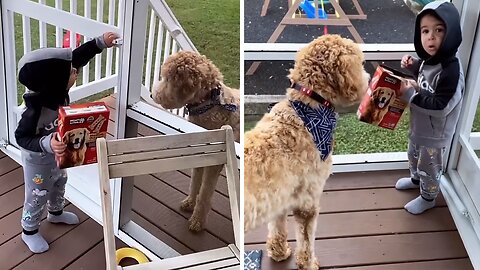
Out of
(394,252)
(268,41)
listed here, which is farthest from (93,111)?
(394,252)

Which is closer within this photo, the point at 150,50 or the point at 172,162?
the point at 172,162

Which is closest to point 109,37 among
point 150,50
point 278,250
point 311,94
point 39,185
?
point 150,50

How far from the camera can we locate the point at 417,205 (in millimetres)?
1696

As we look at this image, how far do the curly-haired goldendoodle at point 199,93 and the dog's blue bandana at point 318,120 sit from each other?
18 cm

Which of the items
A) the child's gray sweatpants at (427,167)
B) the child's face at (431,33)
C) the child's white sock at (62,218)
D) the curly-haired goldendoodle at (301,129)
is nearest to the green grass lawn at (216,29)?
the curly-haired goldendoodle at (301,129)

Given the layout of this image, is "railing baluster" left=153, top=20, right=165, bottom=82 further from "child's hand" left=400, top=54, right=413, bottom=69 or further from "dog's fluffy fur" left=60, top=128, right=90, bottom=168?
"child's hand" left=400, top=54, right=413, bottom=69

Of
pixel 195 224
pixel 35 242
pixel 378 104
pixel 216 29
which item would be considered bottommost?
pixel 35 242

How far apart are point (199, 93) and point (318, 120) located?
0.33 m

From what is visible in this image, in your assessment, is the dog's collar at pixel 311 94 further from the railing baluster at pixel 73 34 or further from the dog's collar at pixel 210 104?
the railing baluster at pixel 73 34

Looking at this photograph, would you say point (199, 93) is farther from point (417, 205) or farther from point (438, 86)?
point (417, 205)

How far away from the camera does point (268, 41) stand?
1.26 meters

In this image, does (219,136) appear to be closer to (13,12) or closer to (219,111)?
(219,111)

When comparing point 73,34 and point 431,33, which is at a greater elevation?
point 431,33

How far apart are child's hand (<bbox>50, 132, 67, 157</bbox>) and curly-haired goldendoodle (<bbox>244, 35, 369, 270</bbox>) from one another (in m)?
0.55
